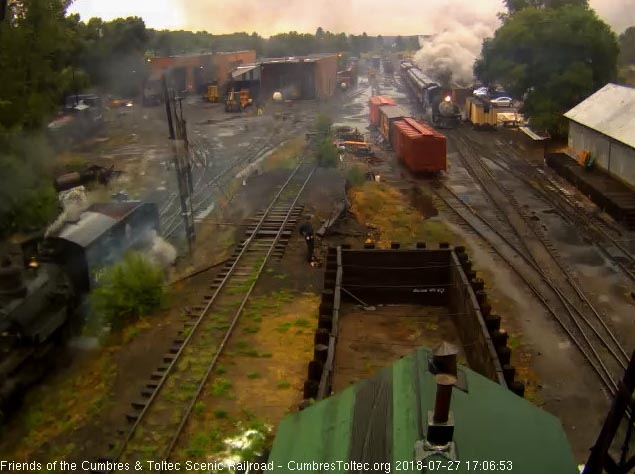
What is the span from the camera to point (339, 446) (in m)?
3.95

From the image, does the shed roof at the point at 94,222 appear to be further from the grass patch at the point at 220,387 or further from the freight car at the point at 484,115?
the freight car at the point at 484,115

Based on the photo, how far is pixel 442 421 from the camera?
11.6 feet

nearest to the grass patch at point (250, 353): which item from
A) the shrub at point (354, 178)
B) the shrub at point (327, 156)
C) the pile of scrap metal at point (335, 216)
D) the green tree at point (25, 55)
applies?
the pile of scrap metal at point (335, 216)

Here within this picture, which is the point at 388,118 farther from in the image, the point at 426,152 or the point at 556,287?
A: the point at 556,287

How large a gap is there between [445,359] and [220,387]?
7.20 metres

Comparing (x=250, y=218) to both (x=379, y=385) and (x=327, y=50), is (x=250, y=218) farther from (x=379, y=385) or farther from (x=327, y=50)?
(x=327, y=50)

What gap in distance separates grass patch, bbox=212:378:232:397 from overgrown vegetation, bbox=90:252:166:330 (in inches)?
150

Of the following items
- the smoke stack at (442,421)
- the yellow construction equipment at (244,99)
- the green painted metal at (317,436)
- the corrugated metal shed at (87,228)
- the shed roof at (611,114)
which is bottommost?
the corrugated metal shed at (87,228)

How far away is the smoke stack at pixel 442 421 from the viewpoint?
352 cm

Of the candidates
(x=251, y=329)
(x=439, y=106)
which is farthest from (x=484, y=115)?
(x=251, y=329)

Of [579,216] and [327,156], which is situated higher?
[327,156]

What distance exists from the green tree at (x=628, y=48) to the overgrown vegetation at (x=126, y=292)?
70234 millimetres

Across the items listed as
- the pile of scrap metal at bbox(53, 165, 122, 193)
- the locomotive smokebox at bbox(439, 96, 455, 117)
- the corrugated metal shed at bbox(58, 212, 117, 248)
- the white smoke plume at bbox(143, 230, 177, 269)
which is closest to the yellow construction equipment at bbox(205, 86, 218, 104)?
the locomotive smokebox at bbox(439, 96, 455, 117)

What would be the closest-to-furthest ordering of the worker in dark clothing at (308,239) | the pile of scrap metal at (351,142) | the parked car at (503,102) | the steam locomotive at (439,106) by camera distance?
the worker in dark clothing at (308,239), the pile of scrap metal at (351,142), the steam locomotive at (439,106), the parked car at (503,102)
